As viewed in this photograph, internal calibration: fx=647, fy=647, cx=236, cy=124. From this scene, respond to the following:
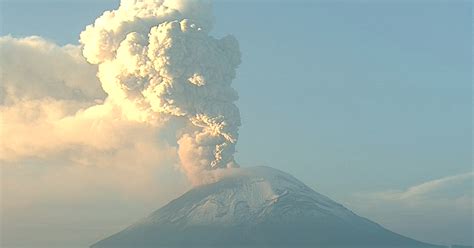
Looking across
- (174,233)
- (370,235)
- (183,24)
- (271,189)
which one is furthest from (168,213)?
(183,24)

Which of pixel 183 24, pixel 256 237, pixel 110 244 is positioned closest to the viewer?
pixel 183 24

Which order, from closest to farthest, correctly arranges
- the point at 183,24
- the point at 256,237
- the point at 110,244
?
the point at 183,24
the point at 256,237
the point at 110,244

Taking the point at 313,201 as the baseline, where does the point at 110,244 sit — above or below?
below

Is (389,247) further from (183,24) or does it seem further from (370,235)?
(183,24)

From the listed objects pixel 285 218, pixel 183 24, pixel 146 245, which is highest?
pixel 183 24

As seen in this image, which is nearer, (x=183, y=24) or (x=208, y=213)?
(x=183, y=24)

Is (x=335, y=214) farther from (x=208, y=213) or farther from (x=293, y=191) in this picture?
(x=208, y=213)

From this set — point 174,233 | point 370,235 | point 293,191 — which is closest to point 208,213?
point 174,233
